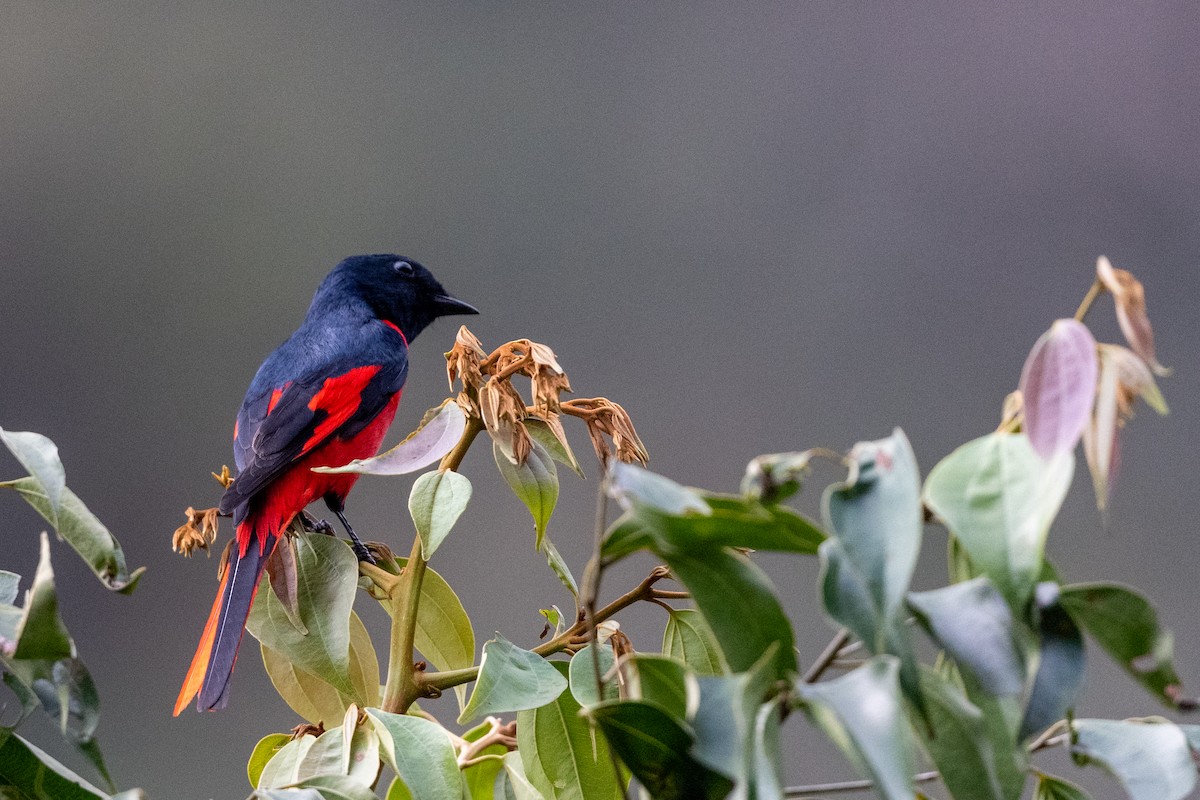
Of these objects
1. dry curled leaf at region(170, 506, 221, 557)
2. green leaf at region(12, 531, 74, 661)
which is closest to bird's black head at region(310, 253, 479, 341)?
dry curled leaf at region(170, 506, 221, 557)

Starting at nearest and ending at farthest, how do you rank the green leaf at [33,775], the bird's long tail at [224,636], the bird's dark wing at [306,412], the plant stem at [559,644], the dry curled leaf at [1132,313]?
the dry curled leaf at [1132,313], the green leaf at [33,775], the plant stem at [559,644], the bird's long tail at [224,636], the bird's dark wing at [306,412]

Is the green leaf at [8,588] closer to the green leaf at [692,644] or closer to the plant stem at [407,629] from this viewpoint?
the plant stem at [407,629]

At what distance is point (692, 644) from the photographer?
2.32 ft

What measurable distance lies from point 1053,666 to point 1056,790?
0.18m

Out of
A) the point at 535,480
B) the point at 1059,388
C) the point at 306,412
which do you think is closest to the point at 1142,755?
the point at 1059,388

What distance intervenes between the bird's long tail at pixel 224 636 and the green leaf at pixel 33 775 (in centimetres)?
37

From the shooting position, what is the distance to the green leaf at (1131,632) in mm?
365

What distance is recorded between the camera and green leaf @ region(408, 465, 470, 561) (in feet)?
→ 2.15

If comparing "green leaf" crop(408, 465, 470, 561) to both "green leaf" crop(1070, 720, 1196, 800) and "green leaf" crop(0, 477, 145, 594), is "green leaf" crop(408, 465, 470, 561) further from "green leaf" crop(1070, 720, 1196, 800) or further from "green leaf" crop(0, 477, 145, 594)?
"green leaf" crop(1070, 720, 1196, 800)

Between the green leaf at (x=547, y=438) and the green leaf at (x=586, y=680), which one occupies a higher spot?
the green leaf at (x=547, y=438)

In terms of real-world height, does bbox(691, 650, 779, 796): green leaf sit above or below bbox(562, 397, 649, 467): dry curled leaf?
below

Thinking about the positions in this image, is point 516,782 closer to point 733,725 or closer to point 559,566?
point 559,566

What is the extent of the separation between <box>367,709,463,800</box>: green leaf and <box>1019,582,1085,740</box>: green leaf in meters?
0.30

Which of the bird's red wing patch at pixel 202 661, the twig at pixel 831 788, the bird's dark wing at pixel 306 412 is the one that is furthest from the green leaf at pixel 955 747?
the bird's dark wing at pixel 306 412
